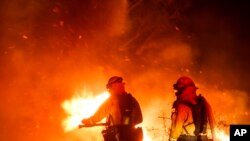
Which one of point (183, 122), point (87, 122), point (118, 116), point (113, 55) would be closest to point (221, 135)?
point (113, 55)

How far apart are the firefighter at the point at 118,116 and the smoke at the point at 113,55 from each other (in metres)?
5.19

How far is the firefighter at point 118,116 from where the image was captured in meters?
6.89

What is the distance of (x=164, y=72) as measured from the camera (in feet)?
52.7

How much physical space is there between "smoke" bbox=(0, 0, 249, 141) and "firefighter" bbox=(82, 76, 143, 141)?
5189 mm

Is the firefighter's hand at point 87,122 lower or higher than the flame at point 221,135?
lower

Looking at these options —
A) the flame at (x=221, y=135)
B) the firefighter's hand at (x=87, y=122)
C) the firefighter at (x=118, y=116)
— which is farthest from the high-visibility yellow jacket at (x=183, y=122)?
the flame at (x=221, y=135)

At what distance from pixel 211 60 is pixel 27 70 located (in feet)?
28.3

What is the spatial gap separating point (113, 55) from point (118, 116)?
311 inches

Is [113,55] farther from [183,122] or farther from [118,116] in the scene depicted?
[183,122]

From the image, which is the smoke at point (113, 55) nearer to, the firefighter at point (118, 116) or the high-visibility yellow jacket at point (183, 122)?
the firefighter at point (118, 116)

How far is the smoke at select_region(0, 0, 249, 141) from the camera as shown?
39.5 feet

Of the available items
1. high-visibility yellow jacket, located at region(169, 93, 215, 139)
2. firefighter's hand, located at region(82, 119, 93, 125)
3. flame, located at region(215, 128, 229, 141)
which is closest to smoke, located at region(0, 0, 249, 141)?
flame, located at region(215, 128, 229, 141)

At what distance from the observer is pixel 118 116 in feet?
23.1

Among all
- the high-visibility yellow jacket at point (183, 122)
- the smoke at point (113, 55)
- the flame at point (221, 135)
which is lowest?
the high-visibility yellow jacket at point (183, 122)
